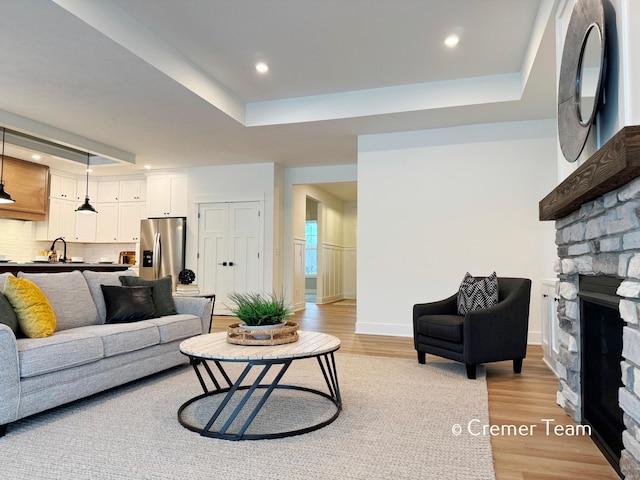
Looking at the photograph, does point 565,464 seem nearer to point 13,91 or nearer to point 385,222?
point 385,222

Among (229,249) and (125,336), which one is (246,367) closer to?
(125,336)

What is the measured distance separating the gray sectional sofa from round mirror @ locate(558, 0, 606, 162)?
3026 millimetres

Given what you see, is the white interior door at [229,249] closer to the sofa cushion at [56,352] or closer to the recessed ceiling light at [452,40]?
the recessed ceiling light at [452,40]

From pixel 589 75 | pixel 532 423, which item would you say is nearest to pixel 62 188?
pixel 532 423

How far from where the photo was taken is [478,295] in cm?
385

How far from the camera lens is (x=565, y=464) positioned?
6.64 ft

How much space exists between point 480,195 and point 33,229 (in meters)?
7.15

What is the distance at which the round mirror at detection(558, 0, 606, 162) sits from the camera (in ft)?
6.52

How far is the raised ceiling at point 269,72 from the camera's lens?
3.35m

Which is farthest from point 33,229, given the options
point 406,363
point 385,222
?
point 406,363

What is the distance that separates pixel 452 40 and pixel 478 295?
219 centimetres

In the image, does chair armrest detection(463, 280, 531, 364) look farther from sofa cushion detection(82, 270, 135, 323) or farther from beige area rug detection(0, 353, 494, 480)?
sofa cushion detection(82, 270, 135, 323)

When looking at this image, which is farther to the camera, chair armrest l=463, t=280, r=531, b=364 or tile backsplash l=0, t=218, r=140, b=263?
tile backsplash l=0, t=218, r=140, b=263

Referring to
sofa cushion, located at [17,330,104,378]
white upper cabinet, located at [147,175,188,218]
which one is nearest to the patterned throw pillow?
sofa cushion, located at [17,330,104,378]
